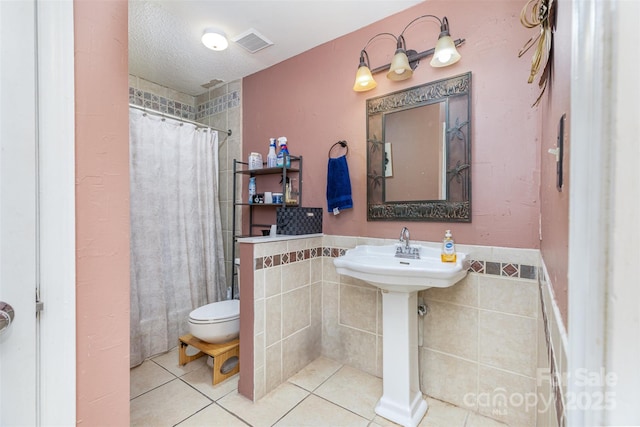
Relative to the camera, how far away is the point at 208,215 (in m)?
2.51

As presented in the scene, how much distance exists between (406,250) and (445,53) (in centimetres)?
113

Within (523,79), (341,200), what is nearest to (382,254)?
(341,200)

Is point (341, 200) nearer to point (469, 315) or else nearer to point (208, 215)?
point (469, 315)

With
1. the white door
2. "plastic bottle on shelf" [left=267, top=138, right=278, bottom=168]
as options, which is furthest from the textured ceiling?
the white door

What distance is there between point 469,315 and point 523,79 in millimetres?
A: 1294

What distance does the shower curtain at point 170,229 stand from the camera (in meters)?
2.09

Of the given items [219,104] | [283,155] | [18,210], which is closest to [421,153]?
[283,155]

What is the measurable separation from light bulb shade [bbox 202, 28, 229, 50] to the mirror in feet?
3.84

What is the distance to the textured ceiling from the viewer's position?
1.70m

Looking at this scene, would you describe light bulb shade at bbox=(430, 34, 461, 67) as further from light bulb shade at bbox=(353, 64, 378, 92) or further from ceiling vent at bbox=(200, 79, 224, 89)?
ceiling vent at bbox=(200, 79, 224, 89)

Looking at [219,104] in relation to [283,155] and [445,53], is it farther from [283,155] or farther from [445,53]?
[445,53]

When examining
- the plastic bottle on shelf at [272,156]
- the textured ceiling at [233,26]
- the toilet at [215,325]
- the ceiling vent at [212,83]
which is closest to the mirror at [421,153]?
the textured ceiling at [233,26]

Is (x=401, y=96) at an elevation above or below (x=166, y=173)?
above

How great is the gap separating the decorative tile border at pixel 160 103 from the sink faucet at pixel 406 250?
2.68m
